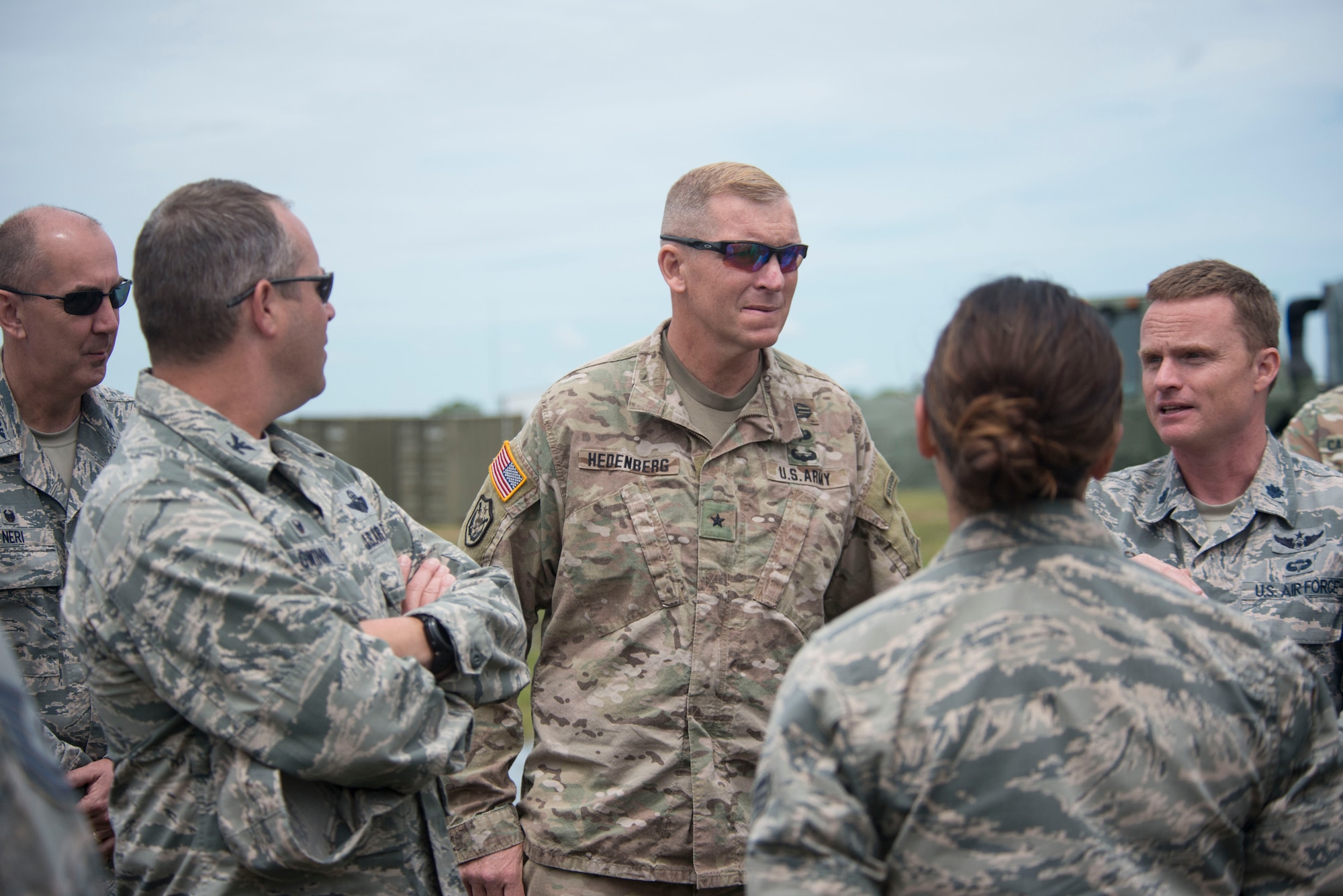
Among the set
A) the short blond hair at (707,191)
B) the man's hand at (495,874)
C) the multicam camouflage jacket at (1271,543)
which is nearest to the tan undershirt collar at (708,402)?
the short blond hair at (707,191)

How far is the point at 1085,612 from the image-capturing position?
1.45 m

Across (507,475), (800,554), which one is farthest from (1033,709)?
(507,475)

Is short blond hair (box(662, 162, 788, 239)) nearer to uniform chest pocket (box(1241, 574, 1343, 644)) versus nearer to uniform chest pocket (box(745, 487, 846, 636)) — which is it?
uniform chest pocket (box(745, 487, 846, 636))

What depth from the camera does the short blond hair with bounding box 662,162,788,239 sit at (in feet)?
9.50

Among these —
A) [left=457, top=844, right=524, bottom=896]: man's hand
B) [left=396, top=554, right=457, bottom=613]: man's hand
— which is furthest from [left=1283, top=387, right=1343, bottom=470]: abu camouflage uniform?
[left=396, top=554, right=457, bottom=613]: man's hand

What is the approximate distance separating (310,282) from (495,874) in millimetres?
1535

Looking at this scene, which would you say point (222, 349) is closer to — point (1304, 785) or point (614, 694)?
point (614, 694)

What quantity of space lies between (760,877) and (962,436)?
62cm

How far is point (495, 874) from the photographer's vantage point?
2.68m

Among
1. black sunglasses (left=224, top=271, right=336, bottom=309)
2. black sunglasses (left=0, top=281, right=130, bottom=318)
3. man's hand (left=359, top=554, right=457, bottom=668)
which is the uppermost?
black sunglasses (left=224, top=271, right=336, bottom=309)

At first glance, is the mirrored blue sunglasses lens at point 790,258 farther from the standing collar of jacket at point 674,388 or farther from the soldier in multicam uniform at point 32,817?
the soldier in multicam uniform at point 32,817

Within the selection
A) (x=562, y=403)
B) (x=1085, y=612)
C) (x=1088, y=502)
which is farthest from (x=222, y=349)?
(x=1088, y=502)

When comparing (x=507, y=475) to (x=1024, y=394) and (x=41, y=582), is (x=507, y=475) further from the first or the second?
(x=1024, y=394)

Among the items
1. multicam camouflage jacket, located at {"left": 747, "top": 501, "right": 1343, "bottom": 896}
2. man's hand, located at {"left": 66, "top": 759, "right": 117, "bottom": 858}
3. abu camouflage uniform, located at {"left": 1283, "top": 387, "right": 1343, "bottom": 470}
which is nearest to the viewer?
multicam camouflage jacket, located at {"left": 747, "top": 501, "right": 1343, "bottom": 896}
